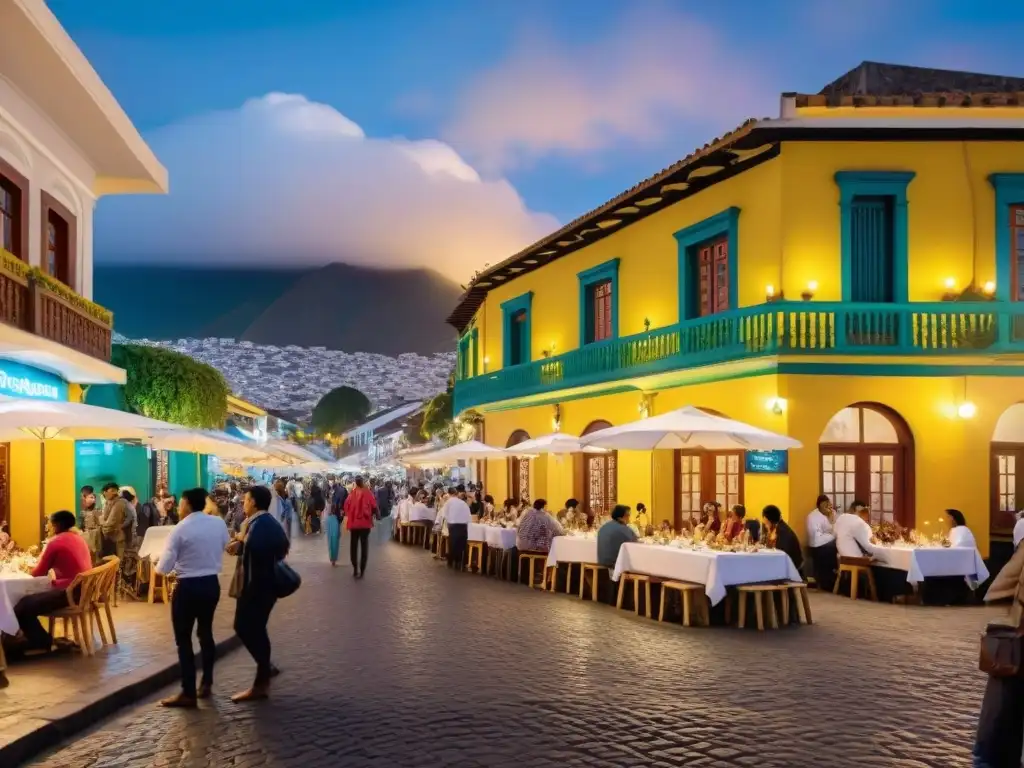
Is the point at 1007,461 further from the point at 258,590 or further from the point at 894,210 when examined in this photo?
the point at 258,590

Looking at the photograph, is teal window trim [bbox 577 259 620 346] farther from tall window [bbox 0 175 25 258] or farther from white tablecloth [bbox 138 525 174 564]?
tall window [bbox 0 175 25 258]

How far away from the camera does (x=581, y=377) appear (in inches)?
1038

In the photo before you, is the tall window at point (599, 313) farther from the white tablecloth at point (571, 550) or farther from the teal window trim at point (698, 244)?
the white tablecloth at point (571, 550)

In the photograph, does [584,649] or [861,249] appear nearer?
[584,649]

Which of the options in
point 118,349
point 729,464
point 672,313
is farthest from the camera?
point 118,349

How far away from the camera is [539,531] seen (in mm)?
18422

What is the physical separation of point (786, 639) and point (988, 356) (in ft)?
27.3

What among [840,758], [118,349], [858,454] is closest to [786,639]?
[840,758]

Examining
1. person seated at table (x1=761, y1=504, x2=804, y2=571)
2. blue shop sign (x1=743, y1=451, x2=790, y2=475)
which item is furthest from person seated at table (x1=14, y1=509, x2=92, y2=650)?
blue shop sign (x1=743, y1=451, x2=790, y2=475)

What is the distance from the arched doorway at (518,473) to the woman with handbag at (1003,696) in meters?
25.4

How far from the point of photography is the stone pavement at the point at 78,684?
7.80 meters

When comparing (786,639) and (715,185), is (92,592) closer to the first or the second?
(786,639)

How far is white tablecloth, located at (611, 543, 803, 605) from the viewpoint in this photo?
523 inches

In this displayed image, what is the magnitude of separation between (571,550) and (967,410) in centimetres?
723
